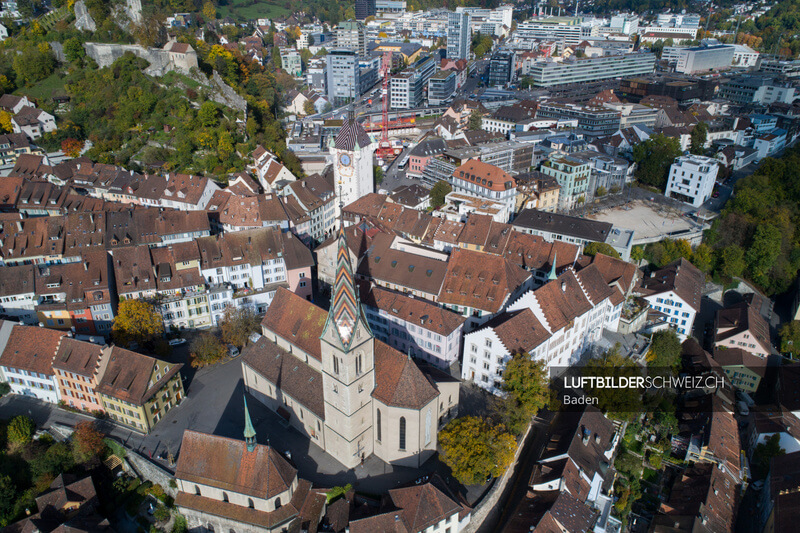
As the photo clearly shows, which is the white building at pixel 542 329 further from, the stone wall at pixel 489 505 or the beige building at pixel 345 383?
the stone wall at pixel 489 505

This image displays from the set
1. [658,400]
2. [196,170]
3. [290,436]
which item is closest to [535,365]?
[658,400]

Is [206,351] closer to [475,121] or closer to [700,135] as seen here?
[475,121]

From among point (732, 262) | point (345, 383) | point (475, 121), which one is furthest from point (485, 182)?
point (345, 383)

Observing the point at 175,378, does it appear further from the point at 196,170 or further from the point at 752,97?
the point at 752,97

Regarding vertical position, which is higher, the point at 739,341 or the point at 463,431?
the point at 463,431

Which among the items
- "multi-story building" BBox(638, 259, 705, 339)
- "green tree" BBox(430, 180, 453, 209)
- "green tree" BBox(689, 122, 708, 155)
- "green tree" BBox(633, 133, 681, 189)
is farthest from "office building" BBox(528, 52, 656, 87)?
"multi-story building" BBox(638, 259, 705, 339)

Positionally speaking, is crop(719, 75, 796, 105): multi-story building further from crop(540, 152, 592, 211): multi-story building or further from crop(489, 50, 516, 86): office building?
crop(540, 152, 592, 211): multi-story building
